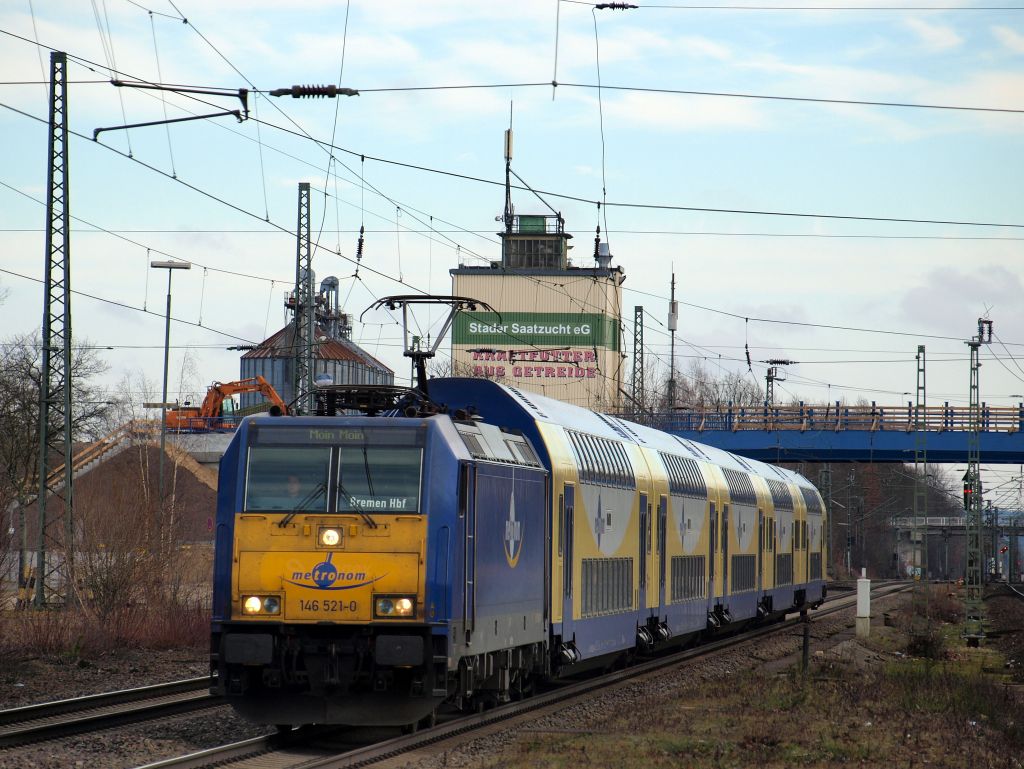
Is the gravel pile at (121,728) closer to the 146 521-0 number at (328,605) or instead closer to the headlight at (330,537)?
the 146 521-0 number at (328,605)

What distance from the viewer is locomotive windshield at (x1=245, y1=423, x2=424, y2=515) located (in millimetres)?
14820

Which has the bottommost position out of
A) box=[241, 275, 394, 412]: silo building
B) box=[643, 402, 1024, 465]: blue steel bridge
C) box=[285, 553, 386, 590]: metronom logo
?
box=[285, 553, 386, 590]: metronom logo

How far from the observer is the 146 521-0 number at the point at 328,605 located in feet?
47.6

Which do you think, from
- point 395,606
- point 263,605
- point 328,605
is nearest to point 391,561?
point 395,606

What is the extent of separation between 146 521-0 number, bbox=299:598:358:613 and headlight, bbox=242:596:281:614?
0.84 ft

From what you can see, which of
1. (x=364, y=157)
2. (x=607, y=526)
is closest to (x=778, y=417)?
(x=364, y=157)

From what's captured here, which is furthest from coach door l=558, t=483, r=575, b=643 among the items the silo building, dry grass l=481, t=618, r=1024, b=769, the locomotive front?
the silo building

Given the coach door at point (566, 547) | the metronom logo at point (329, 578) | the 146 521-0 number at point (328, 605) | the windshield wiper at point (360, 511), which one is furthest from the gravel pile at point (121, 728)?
the coach door at point (566, 547)

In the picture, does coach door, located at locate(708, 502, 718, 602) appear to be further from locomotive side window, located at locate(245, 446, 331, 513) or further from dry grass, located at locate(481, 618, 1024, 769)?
locomotive side window, located at locate(245, 446, 331, 513)

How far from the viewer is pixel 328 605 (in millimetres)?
14531

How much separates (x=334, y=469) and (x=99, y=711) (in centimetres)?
468

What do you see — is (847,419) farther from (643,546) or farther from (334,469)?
(334,469)

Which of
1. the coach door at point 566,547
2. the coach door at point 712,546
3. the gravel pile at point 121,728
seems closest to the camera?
the gravel pile at point 121,728

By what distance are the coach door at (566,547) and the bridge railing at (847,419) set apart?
4342 cm
